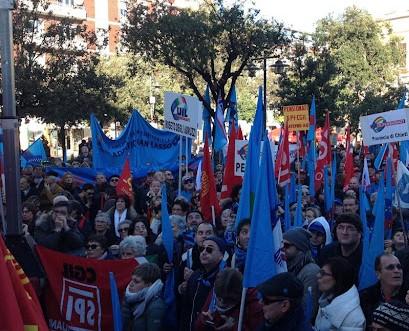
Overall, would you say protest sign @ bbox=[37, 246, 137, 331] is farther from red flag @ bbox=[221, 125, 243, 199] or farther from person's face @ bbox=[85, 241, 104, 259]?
red flag @ bbox=[221, 125, 243, 199]

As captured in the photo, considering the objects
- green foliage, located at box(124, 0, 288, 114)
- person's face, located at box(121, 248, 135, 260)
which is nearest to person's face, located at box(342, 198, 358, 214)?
person's face, located at box(121, 248, 135, 260)

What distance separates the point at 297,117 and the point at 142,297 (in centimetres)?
1012

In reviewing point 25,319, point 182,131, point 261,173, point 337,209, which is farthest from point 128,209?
point 25,319

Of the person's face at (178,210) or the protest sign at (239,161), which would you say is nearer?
the person's face at (178,210)

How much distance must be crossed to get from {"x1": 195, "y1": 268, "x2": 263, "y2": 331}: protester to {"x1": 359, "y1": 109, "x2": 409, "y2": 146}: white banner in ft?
17.4

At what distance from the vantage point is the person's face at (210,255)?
14.8ft

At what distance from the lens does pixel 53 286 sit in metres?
4.86

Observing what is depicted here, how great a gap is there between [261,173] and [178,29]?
54.5 ft

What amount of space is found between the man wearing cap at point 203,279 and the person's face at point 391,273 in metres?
1.18

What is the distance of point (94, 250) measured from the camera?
17.6ft

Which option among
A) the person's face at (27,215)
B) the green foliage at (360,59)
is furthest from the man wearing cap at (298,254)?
the green foliage at (360,59)

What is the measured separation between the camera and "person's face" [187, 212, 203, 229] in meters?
6.68

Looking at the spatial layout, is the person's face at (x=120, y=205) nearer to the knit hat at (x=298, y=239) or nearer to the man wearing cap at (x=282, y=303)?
the knit hat at (x=298, y=239)

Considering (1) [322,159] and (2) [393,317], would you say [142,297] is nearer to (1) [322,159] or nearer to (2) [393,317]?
(2) [393,317]
